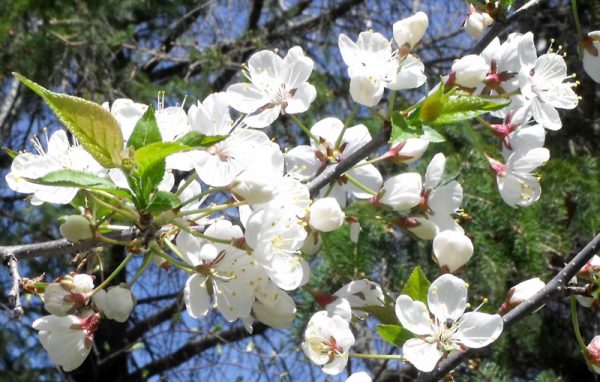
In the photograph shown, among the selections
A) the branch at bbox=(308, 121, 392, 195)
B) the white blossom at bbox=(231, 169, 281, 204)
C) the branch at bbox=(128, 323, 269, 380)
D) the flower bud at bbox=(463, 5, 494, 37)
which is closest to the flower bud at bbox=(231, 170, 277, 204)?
the white blossom at bbox=(231, 169, 281, 204)

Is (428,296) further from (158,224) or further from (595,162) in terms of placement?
(595,162)

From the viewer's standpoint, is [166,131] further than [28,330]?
No

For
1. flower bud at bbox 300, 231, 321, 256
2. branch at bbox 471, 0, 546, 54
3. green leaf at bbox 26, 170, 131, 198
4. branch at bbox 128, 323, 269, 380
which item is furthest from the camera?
branch at bbox 128, 323, 269, 380

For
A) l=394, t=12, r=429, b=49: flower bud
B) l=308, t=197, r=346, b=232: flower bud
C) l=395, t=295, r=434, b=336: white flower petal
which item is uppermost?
l=394, t=12, r=429, b=49: flower bud

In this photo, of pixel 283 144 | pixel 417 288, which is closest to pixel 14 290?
pixel 417 288

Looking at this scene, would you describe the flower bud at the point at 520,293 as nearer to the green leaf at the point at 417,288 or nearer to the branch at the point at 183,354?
the green leaf at the point at 417,288

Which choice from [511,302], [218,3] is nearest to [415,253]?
[511,302]

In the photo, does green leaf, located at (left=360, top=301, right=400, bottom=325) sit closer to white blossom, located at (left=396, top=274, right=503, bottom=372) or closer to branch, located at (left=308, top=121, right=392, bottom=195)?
white blossom, located at (left=396, top=274, right=503, bottom=372)

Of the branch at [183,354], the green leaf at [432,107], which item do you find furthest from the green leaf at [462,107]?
the branch at [183,354]
